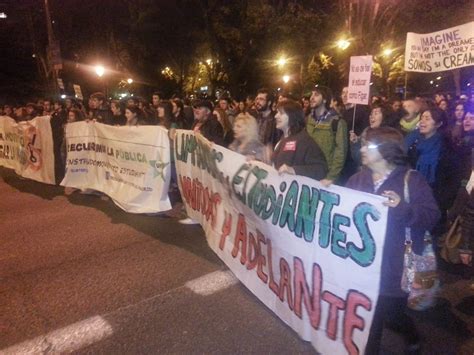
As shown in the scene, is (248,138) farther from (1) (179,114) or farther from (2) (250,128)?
(1) (179,114)

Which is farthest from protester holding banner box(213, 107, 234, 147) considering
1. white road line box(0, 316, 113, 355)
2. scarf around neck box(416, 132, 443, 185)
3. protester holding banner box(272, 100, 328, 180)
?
white road line box(0, 316, 113, 355)

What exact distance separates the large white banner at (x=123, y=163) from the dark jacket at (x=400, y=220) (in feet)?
11.6

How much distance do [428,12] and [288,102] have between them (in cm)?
2089

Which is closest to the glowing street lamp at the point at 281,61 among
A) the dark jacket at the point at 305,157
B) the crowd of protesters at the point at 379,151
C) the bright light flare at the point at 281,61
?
the bright light flare at the point at 281,61

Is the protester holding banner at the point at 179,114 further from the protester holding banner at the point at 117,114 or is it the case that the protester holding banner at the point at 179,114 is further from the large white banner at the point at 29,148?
the large white banner at the point at 29,148

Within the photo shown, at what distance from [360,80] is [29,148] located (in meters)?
6.50

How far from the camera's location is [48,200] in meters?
7.38

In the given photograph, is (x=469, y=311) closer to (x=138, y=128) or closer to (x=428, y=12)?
(x=138, y=128)

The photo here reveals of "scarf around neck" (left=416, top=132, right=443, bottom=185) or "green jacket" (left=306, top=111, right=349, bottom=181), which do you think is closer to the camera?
"scarf around neck" (left=416, top=132, right=443, bottom=185)

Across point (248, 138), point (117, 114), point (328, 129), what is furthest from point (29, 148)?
point (328, 129)

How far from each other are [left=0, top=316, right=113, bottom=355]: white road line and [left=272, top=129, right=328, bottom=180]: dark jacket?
1976mm

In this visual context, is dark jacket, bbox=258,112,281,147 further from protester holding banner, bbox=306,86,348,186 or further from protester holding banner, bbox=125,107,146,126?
protester holding banner, bbox=125,107,146,126

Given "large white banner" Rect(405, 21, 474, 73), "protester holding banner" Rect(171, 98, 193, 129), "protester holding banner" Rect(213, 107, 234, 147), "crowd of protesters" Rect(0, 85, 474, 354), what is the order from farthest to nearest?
"protester holding banner" Rect(171, 98, 193, 129), "large white banner" Rect(405, 21, 474, 73), "protester holding banner" Rect(213, 107, 234, 147), "crowd of protesters" Rect(0, 85, 474, 354)

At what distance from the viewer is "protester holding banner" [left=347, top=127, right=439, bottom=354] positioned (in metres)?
2.54
